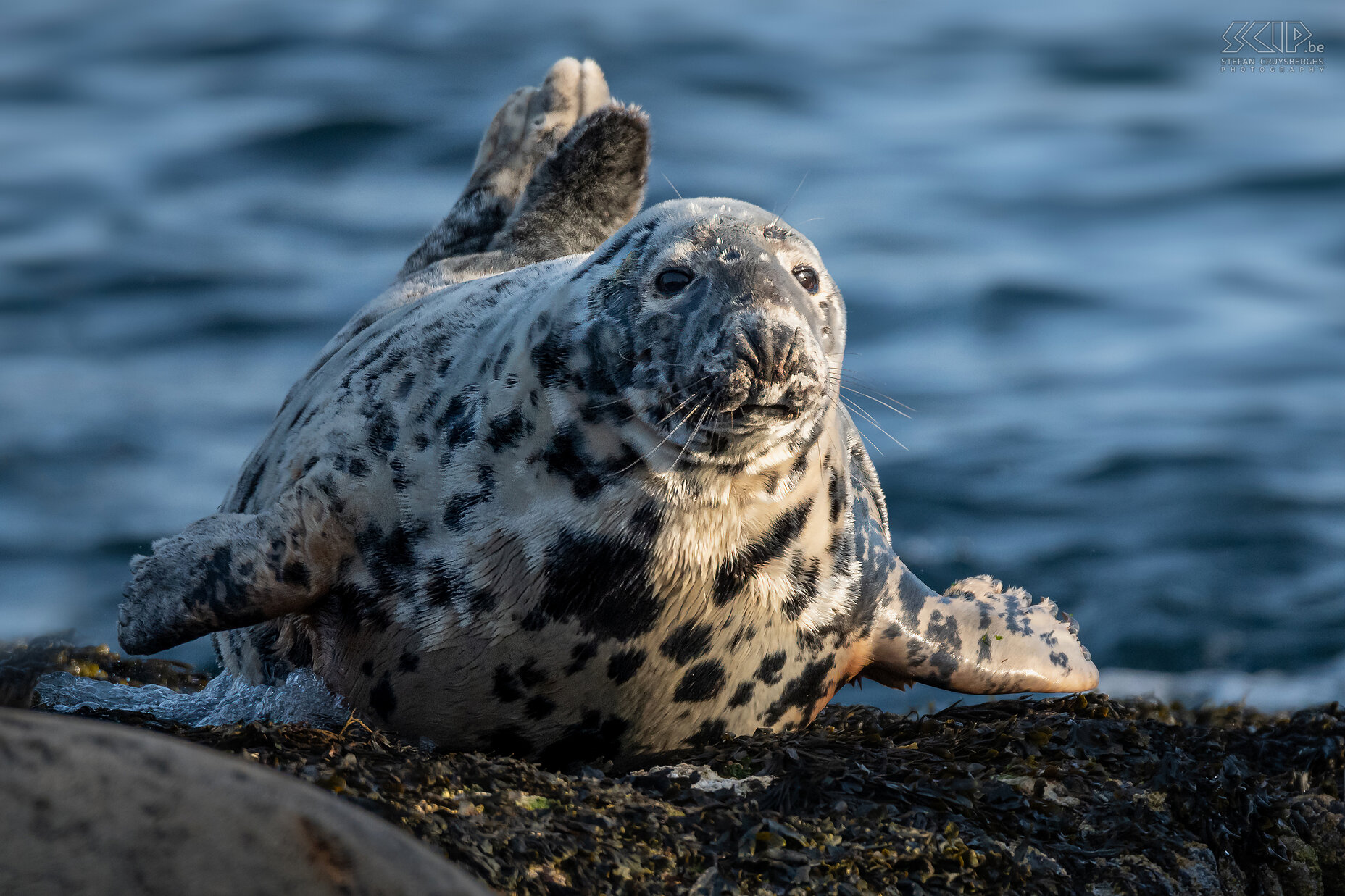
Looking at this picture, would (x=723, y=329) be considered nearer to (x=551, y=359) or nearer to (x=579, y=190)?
(x=551, y=359)

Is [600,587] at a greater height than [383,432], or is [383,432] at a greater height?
[383,432]

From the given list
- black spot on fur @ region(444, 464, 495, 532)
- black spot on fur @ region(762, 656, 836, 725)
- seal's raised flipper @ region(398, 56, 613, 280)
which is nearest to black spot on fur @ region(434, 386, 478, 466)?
black spot on fur @ region(444, 464, 495, 532)

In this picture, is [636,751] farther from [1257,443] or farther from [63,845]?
[1257,443]

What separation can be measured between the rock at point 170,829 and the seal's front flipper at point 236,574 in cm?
178

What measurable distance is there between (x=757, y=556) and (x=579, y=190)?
291cm

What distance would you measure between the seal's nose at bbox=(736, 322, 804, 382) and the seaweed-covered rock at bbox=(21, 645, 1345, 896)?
1.09 meters

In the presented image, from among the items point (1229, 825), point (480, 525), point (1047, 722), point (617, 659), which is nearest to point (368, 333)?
point (480, 525)

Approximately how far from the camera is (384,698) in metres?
4.33

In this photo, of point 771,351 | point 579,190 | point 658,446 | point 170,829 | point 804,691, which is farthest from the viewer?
point 579,190

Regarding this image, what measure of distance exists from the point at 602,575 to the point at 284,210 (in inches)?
483

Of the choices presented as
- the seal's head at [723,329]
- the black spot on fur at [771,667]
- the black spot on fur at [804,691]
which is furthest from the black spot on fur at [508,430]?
the black spot on fur at [804,691]

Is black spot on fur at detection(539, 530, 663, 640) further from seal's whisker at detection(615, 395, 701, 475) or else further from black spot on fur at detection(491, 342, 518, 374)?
black spot on fur at detection(491, 342, 518, 374)

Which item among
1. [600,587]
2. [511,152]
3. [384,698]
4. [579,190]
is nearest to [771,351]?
[600,587]

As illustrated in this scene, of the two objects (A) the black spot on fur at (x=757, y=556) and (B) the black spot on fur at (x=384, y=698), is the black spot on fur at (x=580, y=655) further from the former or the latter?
(B) the black spot on fur at (x=384, y=698)
